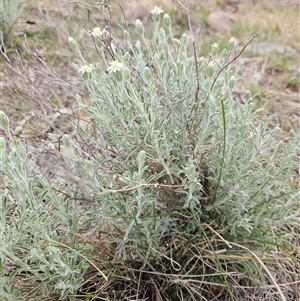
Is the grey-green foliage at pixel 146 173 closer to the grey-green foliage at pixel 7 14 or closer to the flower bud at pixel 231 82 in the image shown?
the flower bud at pixel 231 82

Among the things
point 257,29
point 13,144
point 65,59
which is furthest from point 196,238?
point 257,29

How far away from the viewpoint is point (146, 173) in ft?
5.15

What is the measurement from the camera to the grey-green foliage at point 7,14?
3.09m

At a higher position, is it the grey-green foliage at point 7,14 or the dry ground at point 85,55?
the grey-green foliage at point 7,14

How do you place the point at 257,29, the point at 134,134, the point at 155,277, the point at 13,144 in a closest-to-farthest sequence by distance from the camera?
the point at 13,144 → the point at 134,134 → the point at 155,277 → the point at 257,29

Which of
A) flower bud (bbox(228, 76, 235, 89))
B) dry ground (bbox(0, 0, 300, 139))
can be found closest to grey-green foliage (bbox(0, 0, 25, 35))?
dry ground (bbox(0, 0, 300, 139))

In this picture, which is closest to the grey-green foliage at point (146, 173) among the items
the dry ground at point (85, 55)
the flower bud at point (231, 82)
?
the flower bud at point (231, 82)

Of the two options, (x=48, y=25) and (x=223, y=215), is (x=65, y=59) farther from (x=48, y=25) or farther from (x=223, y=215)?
(x=223, y=215)

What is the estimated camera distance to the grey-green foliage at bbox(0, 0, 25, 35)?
3090 millimetres

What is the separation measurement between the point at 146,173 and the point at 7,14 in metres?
2.06

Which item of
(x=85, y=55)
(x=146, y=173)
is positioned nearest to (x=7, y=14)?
(x=85, y=55)

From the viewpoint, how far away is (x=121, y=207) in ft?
4.72

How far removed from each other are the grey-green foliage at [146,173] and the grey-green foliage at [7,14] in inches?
69.8

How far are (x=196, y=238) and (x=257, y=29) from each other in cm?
289
